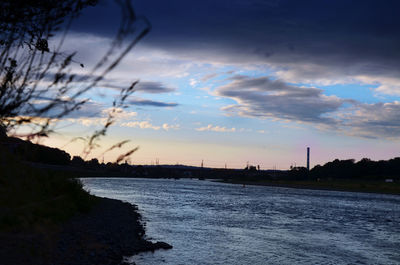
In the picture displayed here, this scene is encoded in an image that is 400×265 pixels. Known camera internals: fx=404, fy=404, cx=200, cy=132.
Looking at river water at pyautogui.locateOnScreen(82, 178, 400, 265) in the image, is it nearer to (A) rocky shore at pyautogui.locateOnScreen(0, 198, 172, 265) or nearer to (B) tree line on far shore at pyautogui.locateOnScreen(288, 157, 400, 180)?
(A) rocky shore at pyautogui.locateOnScreen(0, 198, 172, 265)

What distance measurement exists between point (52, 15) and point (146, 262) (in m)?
15.6

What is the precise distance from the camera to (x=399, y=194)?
13150 centimetres

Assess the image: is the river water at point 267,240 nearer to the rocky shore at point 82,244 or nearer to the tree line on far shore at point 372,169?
the rocky shore at point 82,244

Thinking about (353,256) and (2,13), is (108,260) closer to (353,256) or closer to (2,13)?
(2,13)

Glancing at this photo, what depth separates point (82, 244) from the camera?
55.4ft

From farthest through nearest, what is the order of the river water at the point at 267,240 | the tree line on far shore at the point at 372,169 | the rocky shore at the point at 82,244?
1. the tree line on far shore at the point at 372,169
2. the river water at the point at 267,240
3. the rocky shore at the point at 82,244

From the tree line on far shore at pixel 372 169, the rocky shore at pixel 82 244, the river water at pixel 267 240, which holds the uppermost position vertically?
the tree line on far shore at pixel 372 169

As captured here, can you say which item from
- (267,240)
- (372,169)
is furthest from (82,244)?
(372,169)

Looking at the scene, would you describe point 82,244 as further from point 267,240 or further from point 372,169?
point 372,169

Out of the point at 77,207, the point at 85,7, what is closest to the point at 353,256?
the point at 77,207

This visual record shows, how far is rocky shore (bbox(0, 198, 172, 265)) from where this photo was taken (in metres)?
14.7

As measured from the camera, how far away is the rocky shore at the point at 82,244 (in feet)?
48.2

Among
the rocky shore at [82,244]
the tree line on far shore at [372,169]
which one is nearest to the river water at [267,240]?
the rocky shore at [82,244]

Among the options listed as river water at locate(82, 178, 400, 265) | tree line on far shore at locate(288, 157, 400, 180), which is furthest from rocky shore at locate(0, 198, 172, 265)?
tree line on far shore at locate(288, 157, 400, 180)
